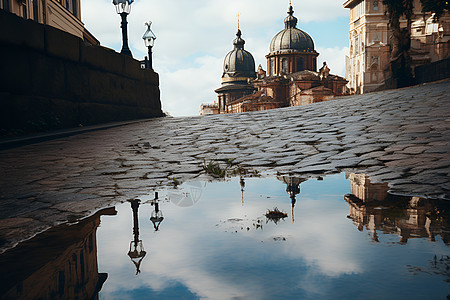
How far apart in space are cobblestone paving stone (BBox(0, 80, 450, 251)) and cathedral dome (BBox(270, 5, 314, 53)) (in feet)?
206

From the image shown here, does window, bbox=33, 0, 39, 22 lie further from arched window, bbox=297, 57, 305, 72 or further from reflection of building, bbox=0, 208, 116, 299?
arched window, bbox=297, 57, 305, 72

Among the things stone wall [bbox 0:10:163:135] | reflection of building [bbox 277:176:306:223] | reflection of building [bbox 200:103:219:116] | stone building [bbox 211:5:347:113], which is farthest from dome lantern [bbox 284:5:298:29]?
reflection of building [bbox 277:176:306:223]

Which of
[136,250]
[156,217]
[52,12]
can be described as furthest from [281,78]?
[136,250]

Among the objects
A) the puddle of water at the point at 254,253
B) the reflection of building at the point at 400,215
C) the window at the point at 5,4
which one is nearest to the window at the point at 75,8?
the window at the point at 5,4

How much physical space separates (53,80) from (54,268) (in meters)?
7.63

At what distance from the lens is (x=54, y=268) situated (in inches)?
78.3

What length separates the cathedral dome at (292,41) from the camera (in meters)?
69.8

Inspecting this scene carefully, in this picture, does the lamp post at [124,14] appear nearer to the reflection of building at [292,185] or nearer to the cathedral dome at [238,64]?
the reflection of building at [292,185]

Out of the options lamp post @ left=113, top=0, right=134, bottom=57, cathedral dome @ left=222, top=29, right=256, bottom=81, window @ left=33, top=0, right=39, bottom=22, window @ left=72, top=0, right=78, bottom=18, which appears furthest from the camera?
cathedral dome @ left=222, top=29, right=256, bottom=81

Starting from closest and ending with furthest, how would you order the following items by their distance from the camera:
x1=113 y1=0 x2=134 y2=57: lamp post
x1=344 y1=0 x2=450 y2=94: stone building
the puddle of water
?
the puddle of water → x1=113 y1=0 x2=134 y2=57: lamp post → x1=344 y1=0 x2=450 y2=94: stone building

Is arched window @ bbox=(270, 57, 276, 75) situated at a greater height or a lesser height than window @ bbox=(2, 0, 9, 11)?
greater

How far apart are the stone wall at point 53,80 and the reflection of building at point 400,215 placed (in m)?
6.70

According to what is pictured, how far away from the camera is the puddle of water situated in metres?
1.72

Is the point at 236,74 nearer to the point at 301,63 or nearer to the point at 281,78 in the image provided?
the point at 301,63
